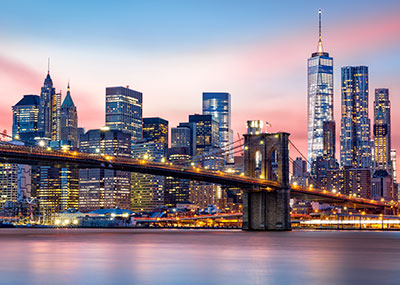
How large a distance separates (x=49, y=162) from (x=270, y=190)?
30.9 m

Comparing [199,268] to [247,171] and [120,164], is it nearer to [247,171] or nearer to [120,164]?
[120,164]

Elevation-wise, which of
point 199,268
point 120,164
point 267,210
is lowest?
point 199,268

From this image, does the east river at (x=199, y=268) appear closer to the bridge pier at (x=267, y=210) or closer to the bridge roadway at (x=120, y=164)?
the bridge roadway at (x=120, y=164)

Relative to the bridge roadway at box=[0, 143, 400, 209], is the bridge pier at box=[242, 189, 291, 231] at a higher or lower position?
lower

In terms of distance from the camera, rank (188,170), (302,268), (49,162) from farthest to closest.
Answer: (188,170) < (49,162) < (302,268)

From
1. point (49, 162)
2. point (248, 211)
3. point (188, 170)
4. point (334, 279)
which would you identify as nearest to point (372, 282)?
point (334, 279)

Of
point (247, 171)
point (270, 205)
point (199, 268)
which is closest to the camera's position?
point (199, 268)

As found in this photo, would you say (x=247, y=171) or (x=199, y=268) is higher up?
(x=247, y=171)

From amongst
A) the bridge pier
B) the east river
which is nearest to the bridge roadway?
the bridge pier

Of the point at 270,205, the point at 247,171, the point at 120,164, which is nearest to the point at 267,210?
the point at 270,205

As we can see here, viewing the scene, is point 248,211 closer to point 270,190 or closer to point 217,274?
point 270,190

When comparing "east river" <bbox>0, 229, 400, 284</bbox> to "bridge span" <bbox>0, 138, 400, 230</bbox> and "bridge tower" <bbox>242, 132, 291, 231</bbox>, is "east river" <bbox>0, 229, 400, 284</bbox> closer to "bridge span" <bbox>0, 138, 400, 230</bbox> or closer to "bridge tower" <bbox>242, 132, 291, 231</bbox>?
"bridge span" <bbox>0, 138, 400, 230</bbox>

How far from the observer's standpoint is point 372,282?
27734 mm

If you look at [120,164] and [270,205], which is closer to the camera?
[120,164]
